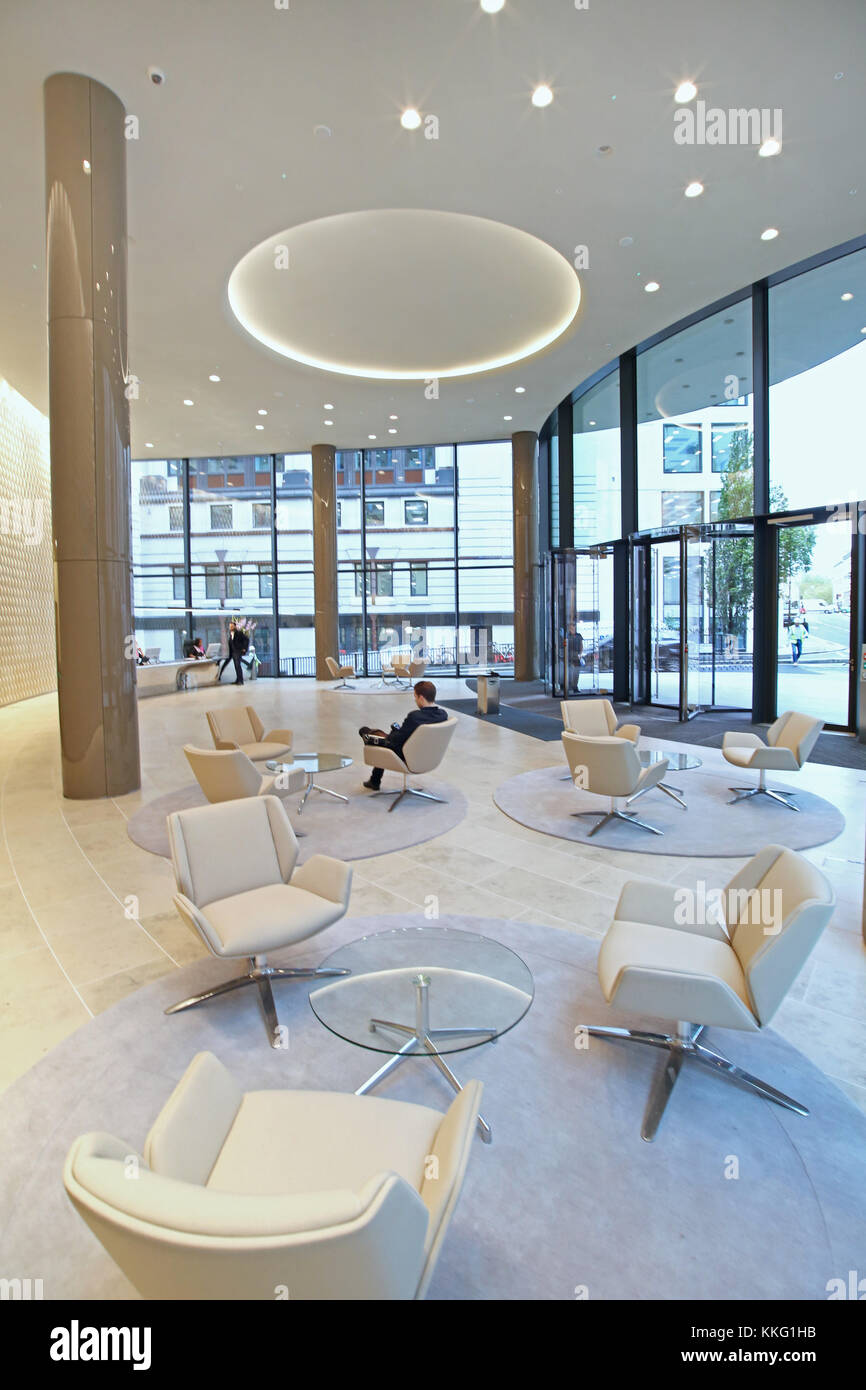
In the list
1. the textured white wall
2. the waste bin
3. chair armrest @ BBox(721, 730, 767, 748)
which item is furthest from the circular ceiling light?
chair armrest @ BBox(721, 730, 767, 748)

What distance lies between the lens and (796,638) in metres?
10.3

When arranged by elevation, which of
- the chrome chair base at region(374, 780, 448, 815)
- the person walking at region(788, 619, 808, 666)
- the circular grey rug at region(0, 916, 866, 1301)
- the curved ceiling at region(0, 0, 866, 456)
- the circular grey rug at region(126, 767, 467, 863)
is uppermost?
the curved ceiling at region(0, 0, 866, 456)

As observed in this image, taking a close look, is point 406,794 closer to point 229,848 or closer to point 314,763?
point 314,763

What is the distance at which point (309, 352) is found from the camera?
1284cm

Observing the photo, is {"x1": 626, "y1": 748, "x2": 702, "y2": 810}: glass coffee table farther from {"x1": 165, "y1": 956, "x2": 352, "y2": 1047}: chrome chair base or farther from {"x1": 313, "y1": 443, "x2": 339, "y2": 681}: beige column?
{"x1": 313, "y1": 443, "x2": 339, "y2": 681}: beige column

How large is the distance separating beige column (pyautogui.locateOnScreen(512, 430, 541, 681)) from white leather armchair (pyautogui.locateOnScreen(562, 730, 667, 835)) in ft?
41.0

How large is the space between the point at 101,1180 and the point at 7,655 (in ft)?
51.2

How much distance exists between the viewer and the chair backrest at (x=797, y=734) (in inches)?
254

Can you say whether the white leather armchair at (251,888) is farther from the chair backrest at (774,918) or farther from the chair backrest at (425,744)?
the chair backrest at (425,744)

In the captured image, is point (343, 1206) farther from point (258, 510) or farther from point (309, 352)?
point (258, 510)

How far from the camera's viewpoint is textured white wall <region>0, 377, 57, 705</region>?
14258mm

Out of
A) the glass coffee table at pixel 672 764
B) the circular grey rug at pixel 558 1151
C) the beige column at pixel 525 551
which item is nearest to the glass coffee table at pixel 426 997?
the circular grey rug at pixel 558 1151

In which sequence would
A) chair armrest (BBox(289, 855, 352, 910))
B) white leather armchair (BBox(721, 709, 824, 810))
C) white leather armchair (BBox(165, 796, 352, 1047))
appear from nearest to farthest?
white leather armchair (BBox(165, 796, 352, 1047)) < chair armrest (BBox(289, 855, 352, 910)) < white leather armchair (BBox(721, 709, 824, 810))

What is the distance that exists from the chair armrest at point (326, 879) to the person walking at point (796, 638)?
9059mm
